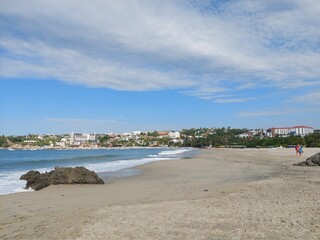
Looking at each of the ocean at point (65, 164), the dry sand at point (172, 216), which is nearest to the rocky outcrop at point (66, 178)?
the ocean at point (65, 164)

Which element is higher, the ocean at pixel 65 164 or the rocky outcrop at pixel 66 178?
the rocky outcrop at pixel 66 178

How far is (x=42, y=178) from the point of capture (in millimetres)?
17500

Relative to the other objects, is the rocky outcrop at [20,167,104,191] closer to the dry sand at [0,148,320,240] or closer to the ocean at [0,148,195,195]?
the ocean at [0,148,195,195]

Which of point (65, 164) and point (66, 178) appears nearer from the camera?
point (66, 178)

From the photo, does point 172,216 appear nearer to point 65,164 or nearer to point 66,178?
point 66,178

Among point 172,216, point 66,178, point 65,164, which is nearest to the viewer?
point 172,216

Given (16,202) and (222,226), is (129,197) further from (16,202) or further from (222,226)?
(222,226)

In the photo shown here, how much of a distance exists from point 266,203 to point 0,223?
23.9 feet

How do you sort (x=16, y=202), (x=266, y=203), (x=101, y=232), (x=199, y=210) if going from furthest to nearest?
(x=16, y=202) → (x=266, y=203) → (x=199, y=210) → (x=101, y=232)

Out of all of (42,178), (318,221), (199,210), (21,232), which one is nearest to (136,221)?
(199,210)

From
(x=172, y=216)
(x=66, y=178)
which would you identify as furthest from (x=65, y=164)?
(x=172, y=216)

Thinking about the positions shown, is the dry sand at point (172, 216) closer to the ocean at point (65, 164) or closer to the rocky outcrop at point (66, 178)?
the rocky outcrop at point (66, 178)

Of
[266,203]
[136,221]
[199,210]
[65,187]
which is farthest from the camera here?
[65,187]

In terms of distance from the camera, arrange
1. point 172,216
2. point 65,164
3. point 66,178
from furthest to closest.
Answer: point 65,164
point 66,178
point 172,216
